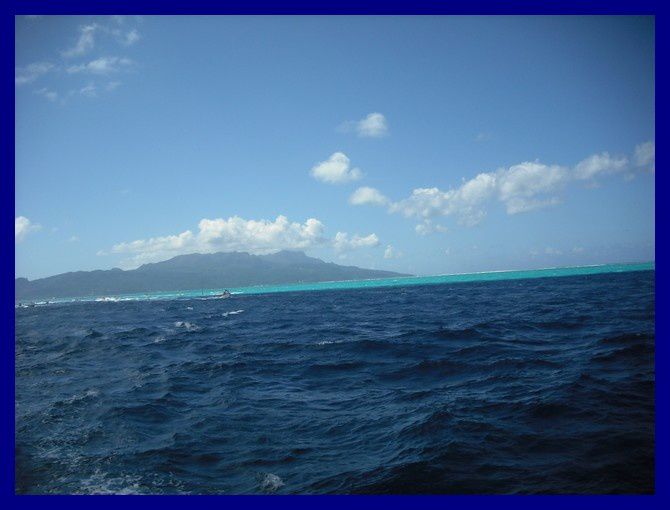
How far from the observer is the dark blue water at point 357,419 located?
23.5 ft

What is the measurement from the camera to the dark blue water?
23.5ft

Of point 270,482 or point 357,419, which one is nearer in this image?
point 270,482

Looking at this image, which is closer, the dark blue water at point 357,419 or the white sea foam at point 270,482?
the white sea foam at point 270,482

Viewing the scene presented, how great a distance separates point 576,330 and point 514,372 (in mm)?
10045

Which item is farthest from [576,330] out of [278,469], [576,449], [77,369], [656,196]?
[77,369]

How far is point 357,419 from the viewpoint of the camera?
10.2 metres

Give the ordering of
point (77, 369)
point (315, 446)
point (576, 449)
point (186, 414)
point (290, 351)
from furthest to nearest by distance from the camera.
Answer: point (290, 351) < point (77, 369) < point (186, 414) < point (315, 446) < point (576, 449)

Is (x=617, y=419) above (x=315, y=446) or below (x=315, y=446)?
above

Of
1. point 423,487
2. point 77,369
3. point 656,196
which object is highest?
point 656,196

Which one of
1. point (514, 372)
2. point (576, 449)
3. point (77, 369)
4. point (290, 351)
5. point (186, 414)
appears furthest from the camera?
point (290, 351)

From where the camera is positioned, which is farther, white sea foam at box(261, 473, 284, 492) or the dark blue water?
the dark blue water

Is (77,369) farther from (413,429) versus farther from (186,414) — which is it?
(413,429)

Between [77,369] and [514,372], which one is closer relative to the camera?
[514,372]

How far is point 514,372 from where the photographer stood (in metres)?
13.1
